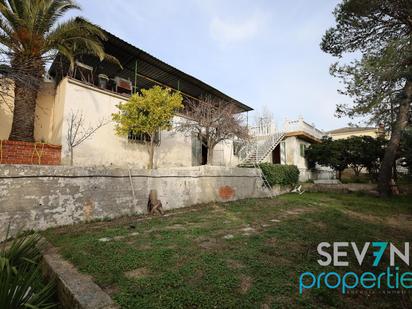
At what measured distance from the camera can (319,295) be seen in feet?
8.24

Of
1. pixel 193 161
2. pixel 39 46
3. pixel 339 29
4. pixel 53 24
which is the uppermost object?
pixel 339 29

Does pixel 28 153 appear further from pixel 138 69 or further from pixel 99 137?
pixel 138 69

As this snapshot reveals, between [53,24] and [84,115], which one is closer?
[53,24]

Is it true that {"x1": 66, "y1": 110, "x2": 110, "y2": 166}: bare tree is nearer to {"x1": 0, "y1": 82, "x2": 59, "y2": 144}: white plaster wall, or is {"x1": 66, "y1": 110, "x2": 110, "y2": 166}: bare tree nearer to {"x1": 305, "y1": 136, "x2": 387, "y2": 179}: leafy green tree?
{"x1": 0, "y1": 82, "x2": 59, "y2": 144}: white plaster wall

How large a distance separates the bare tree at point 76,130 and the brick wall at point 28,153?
0.66 m

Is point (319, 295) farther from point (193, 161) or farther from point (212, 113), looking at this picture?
point (193, 161)

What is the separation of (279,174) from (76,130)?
1104 centimetres

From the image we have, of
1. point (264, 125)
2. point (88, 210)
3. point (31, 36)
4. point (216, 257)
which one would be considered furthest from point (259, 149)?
point (31, 36)

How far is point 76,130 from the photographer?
8703mm

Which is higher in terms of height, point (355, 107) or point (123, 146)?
point (355, 107)

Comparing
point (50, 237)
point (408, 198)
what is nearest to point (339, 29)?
point (408, 198)

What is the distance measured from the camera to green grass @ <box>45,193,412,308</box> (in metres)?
2.43

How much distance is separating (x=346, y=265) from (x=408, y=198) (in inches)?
462

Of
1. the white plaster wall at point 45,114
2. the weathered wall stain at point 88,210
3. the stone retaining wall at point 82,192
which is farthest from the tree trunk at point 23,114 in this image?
the weathered wall stain at point 88,210
